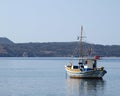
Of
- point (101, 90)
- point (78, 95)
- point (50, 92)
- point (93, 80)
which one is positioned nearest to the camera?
point (78, 95)

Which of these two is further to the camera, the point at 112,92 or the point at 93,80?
the point at 93,80

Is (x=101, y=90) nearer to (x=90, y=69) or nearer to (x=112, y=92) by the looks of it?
(x=112, y=92)

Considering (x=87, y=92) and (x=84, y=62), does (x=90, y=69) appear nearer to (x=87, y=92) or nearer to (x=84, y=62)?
(x=84, y=62)

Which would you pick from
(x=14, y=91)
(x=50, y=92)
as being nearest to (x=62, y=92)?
(x=50, y=92)

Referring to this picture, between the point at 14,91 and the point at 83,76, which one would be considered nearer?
the point at 14,91

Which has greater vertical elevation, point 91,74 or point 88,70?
point 88,70

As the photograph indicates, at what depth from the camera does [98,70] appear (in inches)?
3027

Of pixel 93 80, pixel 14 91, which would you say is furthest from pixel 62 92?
pixel 93 80

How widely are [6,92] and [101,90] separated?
12.1m

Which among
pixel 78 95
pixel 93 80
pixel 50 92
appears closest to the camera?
pixel 78 95

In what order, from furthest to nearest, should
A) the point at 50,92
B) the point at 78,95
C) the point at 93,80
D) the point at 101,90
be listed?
the point at 93,80 → the point at 101,90 → the point at 50,92 → the point at 78,95

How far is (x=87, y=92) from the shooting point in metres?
55.4

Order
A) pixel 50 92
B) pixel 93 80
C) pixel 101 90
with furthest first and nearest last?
pixel 93 80 < pixel 101 90 < pixel 50 92

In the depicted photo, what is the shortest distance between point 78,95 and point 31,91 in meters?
6.60
